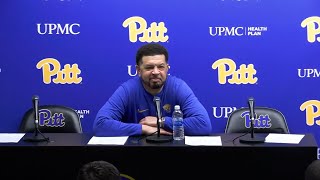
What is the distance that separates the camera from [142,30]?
15.9ft

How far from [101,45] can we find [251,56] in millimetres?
1420

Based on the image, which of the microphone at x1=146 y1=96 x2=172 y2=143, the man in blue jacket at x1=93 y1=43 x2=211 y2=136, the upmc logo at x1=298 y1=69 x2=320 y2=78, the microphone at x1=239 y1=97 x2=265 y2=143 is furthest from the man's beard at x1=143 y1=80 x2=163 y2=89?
the upmc logo at x1=298 y1=69 x2=320 y2=78

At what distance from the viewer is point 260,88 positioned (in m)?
4.84

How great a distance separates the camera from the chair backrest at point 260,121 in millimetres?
4359

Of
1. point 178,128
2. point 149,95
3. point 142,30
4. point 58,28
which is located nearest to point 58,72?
point 58,28

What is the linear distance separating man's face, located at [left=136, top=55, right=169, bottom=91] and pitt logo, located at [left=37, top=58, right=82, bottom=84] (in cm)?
117

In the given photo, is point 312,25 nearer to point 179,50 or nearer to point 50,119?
point 179,50
